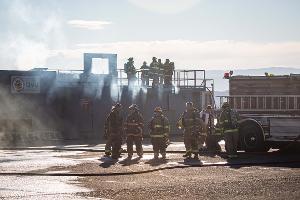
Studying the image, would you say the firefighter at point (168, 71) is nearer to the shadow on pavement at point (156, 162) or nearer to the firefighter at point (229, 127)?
the firefighter at point (229, 127)

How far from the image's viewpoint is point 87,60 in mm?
30516

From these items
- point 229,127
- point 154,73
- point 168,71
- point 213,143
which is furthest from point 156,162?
point 168,71

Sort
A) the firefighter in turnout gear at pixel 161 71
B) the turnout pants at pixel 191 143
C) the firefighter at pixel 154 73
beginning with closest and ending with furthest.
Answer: the turnout pants at pixel 191 143 → the firefighter at pixel 154 73 → the firefighter in turnout gear at pixel 161 71

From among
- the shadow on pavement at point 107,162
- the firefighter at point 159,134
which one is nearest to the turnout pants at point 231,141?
the firefighter at point 159,134

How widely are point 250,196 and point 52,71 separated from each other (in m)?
19.6

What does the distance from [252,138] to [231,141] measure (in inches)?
59.1

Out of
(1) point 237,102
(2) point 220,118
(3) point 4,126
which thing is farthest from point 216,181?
(3) point 4,126

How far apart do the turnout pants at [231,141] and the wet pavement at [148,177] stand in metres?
0.41

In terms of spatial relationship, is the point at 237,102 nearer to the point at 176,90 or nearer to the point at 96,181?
the point at 96,181

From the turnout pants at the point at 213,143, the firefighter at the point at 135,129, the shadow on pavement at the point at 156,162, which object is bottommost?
the shadow on pavement at the point at 156,162

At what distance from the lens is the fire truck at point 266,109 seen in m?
17.5

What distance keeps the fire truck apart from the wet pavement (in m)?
0.62

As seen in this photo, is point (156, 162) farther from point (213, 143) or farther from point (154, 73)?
point (154, 73)

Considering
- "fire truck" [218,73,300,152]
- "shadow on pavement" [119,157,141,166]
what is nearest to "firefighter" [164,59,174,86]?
"fire truck" [218,73,300,152]
